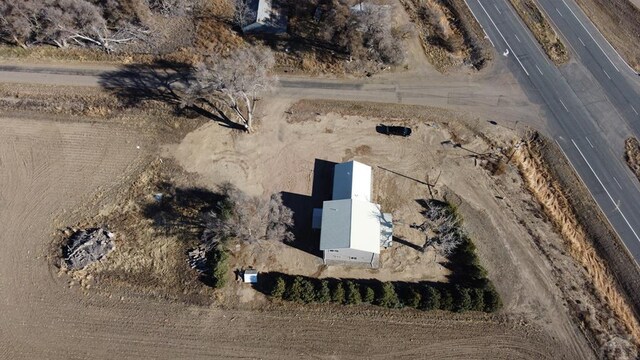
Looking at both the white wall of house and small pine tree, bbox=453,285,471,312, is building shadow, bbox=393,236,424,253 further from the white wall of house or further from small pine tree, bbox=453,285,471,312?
→ small pine tree, bbox=453,285,471,312

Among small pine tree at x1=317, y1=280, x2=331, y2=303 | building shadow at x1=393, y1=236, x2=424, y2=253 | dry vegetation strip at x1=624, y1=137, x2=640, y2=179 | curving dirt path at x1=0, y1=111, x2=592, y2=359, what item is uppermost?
dry vegetation strip at x1=624, y1=137, x2=640, y2=179

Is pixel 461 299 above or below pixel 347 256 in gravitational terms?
below

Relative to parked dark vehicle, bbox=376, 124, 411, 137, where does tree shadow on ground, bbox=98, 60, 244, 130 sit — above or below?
above

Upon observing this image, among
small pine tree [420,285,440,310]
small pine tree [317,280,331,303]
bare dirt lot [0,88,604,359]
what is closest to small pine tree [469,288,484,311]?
bare dirt lot [0,88,604,359]

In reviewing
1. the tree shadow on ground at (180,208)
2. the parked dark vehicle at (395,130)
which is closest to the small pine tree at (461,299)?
the parked dark vehicle at (395,130)

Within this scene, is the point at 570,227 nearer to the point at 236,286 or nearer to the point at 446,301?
the point at 446,301

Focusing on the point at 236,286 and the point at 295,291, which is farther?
the point at 236,286

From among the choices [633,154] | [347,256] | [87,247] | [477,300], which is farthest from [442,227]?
[87,247]
